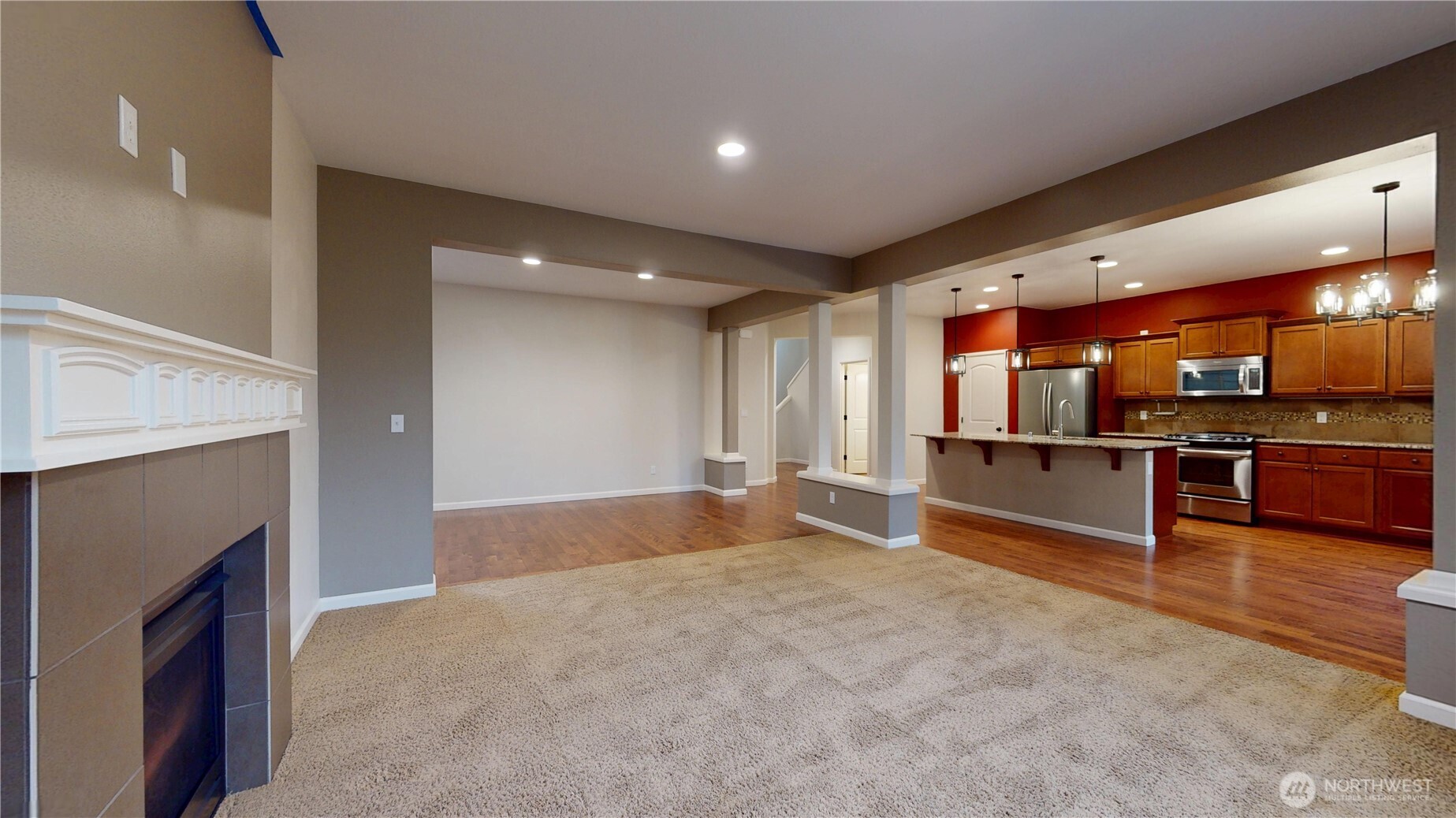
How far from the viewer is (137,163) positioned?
1.23 m

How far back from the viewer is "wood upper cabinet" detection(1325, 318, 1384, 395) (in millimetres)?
5246

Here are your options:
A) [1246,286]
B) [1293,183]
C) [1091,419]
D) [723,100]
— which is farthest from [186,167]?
[1246,286]

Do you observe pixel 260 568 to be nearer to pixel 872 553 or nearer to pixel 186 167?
pixel 186 167

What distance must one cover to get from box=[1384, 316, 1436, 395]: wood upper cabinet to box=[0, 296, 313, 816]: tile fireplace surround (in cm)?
822

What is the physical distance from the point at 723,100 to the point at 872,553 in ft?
11.5

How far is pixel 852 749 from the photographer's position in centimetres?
199

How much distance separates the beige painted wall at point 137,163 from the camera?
90 cm

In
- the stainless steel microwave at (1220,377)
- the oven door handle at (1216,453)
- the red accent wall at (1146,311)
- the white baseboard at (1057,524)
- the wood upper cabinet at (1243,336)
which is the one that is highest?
the red accent wall at (1146,311)

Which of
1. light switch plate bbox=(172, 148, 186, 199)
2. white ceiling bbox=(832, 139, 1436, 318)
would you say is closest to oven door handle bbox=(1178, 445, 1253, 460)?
white ceiling bbox=(832, 139, 1436, 318)

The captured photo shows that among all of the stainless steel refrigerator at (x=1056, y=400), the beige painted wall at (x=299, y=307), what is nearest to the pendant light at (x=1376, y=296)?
the stainless steel refrigerator at (x=1056, y=400)

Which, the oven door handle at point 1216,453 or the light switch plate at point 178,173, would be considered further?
the oven door handle at point 1216,453

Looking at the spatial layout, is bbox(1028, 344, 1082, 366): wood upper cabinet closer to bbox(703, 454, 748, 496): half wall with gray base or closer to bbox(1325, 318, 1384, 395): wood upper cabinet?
bbox(1325, 318, 1384, 395): wood upper cabinet

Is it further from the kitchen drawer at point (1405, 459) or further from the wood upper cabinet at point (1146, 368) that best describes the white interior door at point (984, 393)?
the kitchen drawer at point (1405, 459)

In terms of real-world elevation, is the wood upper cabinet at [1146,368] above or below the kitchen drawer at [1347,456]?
above
